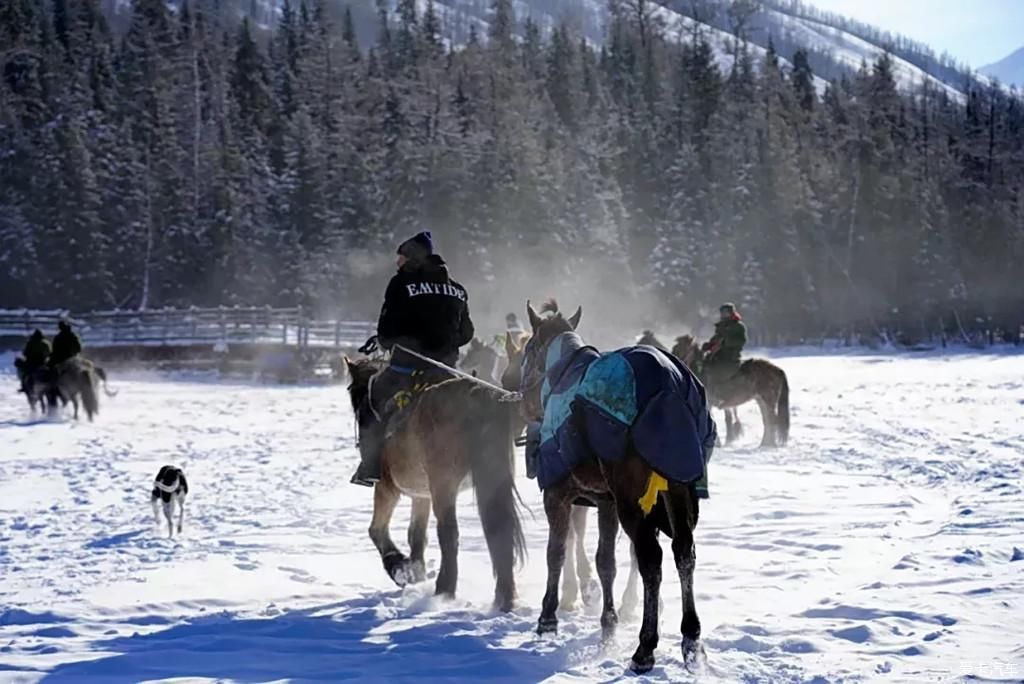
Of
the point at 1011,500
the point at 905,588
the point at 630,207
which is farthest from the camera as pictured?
the point at 630,207

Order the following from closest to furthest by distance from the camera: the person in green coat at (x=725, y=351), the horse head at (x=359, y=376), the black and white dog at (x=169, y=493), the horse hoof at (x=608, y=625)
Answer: the horse hoof at (x=608, y=625) < the horse head at (x=359, y=376) < the black and white dog at (x=169, y=493) < the person in green coat at (x=725, y=351)

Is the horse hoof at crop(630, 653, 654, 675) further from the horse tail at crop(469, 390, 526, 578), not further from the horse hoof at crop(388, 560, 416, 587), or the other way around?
the horse hoof at crop(388, 560, 416, 587)

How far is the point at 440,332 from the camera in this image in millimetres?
7223

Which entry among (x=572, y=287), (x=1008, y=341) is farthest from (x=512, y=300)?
(x=1008, y=341)

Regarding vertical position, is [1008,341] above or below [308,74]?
below

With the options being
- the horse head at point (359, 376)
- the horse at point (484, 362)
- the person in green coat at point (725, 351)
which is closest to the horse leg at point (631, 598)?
the horse head at point (359, 376)

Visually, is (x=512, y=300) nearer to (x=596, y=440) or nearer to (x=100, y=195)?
(x=100, y=195)

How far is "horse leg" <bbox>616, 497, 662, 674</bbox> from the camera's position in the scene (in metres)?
4.90

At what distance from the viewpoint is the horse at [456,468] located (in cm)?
623

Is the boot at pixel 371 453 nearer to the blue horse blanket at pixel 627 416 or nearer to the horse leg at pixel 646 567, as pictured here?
the blue horse blanket at pixel 627 416

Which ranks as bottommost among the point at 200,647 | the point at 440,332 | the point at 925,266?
the point at 200,647

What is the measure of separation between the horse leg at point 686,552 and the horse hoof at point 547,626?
0.86m

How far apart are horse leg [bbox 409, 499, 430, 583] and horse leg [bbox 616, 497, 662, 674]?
242 centimetres

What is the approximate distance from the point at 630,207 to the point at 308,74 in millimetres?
23982
